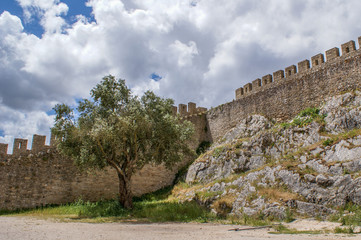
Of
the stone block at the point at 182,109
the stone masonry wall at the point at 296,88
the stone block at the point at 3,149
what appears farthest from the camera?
the stone block at the point at 182,109

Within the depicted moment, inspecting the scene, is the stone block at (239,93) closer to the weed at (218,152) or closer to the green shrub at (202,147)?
the green shrub at (202,147)

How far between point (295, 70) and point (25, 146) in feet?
68.9

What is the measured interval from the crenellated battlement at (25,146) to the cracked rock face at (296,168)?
11567mm

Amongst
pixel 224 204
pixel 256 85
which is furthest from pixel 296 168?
pixel 256 85

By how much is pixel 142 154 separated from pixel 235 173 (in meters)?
6.34

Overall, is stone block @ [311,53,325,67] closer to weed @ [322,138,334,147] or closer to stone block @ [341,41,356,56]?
stone block @ [341,41,356,56]

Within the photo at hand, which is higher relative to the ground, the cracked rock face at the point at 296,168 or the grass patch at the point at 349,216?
the cracked rock face at the point at 296,168

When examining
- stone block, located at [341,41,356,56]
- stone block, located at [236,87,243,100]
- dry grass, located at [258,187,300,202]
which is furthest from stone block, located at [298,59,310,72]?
dry grass, located at [258,187,300,202]

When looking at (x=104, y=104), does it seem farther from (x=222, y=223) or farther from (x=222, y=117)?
(x=222, y=117)

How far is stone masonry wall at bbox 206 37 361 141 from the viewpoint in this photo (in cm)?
1914

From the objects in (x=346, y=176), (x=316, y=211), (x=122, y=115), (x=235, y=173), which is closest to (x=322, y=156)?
(x=346, y=176)

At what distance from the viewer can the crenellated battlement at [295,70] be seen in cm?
1944

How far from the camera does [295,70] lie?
22484mm

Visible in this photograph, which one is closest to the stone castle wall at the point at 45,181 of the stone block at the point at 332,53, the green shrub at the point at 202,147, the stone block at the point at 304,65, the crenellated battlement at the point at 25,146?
the crenellated battlement at the point at 25,146
